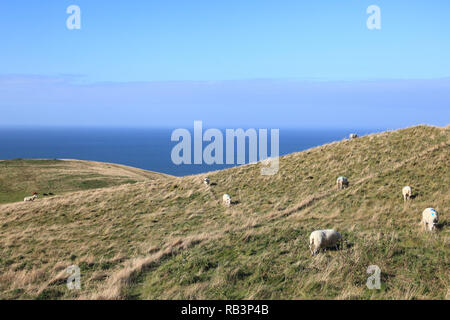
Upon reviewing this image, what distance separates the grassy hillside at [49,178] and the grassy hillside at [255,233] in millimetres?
16298

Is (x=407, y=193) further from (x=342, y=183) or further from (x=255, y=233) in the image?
(x=255, y=233)

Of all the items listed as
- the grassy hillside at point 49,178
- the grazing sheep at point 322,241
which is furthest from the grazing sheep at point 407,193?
the grassy hillside at point 49,178

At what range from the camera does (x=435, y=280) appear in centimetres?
1020

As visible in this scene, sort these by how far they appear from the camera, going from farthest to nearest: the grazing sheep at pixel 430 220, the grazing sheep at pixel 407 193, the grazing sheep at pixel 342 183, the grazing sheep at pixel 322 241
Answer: the grazing sheep at pixel 342 183
the grazing sheep at pixel 407 193
the grazing sheep at pixel 430 220
the grazing sheep at pixel 322 241

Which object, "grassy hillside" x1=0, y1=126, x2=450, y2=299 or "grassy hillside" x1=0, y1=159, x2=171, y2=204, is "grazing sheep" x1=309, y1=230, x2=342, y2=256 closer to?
"grassy hillside" x1=0, y1=126, x2=450, y2=299

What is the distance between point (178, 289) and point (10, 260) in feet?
39.7

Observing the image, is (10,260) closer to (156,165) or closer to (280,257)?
(280,257)

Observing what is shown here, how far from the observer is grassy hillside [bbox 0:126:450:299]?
10.8 metres

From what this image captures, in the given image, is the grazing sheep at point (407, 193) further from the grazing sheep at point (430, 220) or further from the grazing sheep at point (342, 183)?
the grazing sheep at point (430, 220)

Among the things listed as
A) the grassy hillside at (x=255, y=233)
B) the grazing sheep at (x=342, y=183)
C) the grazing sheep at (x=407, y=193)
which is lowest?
the grassy hillside at (x=255, y=233)

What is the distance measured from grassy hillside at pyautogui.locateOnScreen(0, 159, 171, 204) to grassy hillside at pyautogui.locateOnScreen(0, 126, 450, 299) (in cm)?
1630

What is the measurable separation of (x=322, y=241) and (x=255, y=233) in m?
4.20

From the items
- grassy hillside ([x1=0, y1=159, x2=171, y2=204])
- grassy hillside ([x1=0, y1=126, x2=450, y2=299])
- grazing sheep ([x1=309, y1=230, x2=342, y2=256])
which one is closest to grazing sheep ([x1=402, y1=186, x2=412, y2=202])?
grassy hillside ([x1=0, y1=126, x2=450, y2=299])

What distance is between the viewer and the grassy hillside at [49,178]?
49938 millimetres
